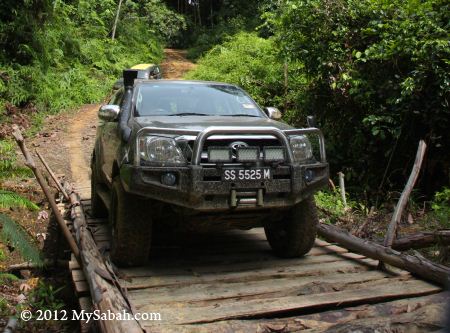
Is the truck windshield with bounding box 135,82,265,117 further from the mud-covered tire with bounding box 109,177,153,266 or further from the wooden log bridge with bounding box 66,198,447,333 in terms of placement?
the wooden log bridge with bounding box 66,198,447,333

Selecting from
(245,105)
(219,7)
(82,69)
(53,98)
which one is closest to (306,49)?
(245,105)

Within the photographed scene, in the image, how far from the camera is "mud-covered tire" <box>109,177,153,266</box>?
14.9 ft

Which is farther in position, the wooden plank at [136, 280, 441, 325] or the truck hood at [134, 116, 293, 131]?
the truck hood at [134, 116, 293, 131]

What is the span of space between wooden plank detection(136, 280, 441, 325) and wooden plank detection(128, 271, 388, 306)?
0.13 m

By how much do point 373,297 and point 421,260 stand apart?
0.76 meters

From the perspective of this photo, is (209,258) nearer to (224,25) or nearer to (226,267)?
(226,267)

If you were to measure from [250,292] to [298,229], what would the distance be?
0.96 m

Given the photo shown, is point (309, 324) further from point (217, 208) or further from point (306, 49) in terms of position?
point (306, 49)

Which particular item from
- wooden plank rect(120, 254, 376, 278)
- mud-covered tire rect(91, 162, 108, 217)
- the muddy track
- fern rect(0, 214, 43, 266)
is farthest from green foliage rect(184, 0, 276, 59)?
fern rect(0, 214, 43, 266)

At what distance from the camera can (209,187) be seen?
426 centimetres

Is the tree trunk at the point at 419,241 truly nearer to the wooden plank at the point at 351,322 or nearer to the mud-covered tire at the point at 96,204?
the wooden plank at the point at 351,322

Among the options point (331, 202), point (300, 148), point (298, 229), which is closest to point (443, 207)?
point (331, 202)

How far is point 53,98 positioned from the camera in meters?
17.8

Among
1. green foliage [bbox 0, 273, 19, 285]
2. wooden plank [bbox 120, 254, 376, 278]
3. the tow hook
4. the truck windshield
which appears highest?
the truck windshield
